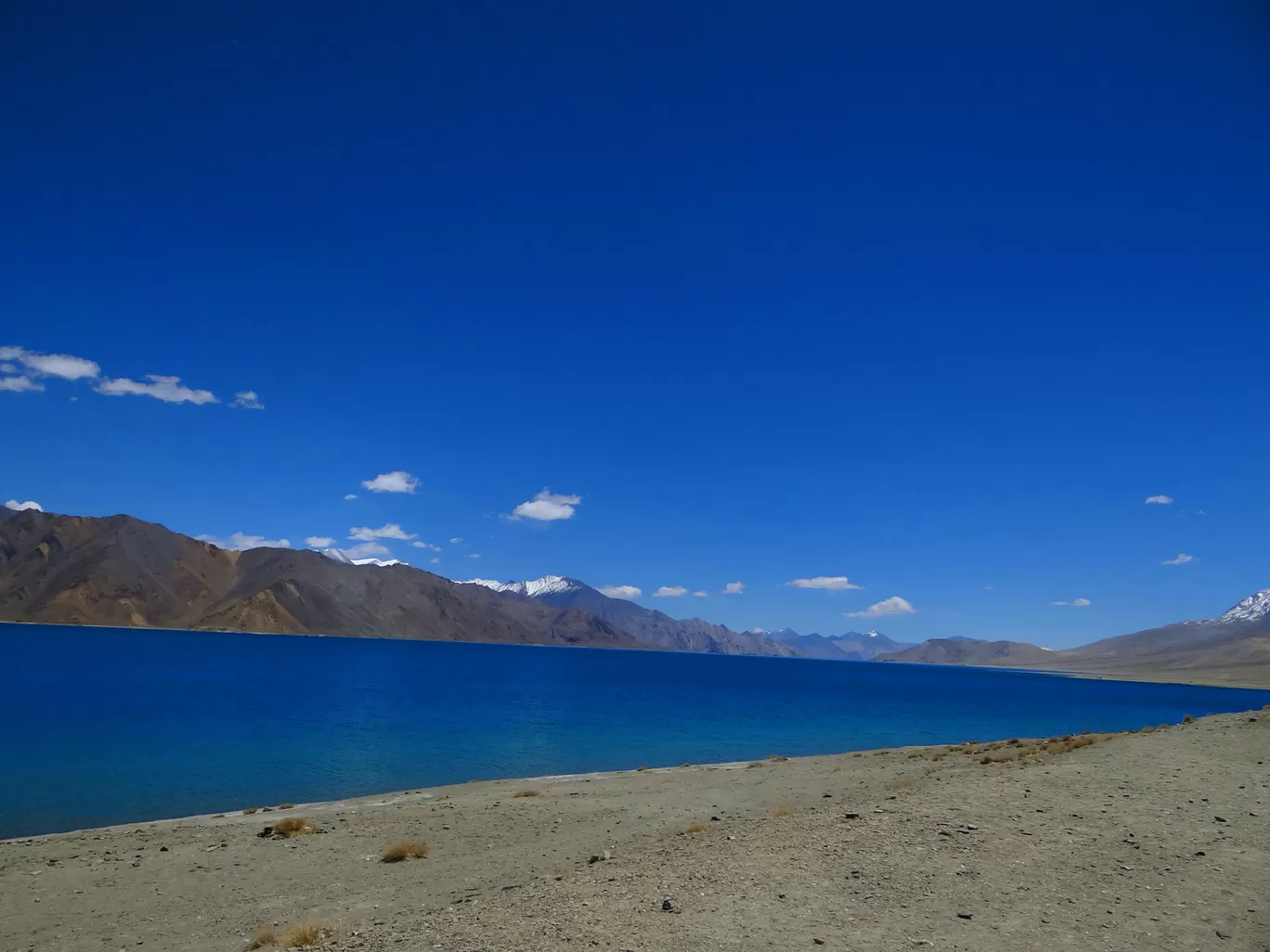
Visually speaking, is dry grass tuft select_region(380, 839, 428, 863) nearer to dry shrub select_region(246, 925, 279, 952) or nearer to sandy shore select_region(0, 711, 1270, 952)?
sandy shore select_region(0, 711, 1270, 952)

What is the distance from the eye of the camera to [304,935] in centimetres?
901

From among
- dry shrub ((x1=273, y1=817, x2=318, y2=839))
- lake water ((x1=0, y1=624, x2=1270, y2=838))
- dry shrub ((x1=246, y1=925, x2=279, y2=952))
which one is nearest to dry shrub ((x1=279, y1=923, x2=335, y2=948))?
dry shrub ((x1=246, y1=925, x2=279, y2=952))

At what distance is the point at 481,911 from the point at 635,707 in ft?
198

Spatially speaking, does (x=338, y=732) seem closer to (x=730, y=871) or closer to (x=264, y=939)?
(x=264, y=939)

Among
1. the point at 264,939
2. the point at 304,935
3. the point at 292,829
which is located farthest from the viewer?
the point at 292,829

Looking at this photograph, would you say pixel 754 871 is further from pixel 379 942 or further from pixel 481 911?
pixel 379 942

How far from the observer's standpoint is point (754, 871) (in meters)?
10.6

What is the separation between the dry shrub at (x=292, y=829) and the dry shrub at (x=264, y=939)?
25.6 ft

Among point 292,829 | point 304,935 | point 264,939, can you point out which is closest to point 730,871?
point 304,935

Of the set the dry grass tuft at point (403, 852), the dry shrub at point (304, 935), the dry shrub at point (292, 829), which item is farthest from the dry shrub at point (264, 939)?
the dry shrub at point (292, 829)

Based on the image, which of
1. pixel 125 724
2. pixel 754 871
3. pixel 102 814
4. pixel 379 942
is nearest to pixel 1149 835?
pixel 754 871

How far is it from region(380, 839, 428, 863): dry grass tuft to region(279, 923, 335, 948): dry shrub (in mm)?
5461

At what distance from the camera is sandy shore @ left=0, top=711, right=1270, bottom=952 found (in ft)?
27.6

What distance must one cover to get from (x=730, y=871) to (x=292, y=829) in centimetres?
1166
